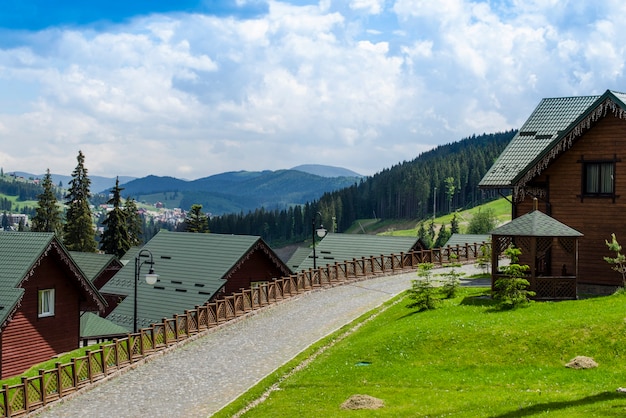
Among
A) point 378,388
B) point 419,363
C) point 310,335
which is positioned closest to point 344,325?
point 310,335

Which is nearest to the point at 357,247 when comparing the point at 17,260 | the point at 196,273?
the point at 196,273

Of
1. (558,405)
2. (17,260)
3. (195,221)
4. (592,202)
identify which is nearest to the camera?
(558,405)

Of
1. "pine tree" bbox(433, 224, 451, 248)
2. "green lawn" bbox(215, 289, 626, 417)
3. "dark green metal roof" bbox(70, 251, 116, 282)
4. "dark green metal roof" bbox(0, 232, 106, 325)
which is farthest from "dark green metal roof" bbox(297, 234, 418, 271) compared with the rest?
"pine tree" bbox(433, 224, 451, 248)

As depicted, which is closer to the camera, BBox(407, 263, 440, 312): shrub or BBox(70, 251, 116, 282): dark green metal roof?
BBox(407, 263, 440, 312): shrub

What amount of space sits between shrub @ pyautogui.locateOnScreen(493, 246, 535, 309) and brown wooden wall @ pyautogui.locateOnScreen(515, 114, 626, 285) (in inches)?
186

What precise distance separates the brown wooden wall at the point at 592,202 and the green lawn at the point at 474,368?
14.5 feet

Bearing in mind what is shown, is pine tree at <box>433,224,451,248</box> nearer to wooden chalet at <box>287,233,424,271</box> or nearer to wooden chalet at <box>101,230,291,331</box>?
wooden chalet at <box>287,233,424,271</box>

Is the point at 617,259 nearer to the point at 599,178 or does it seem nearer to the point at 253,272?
the point at 599,178

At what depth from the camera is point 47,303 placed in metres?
35.5

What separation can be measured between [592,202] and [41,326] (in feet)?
82.8

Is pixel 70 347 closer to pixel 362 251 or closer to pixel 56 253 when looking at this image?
pixel 56 253

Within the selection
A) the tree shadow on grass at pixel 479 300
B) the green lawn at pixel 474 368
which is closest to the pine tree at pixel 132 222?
the tree shadow on grass at pixel 479 300

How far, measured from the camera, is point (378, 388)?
22.0m

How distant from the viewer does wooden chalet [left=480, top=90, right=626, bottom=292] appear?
3300 centimetres
